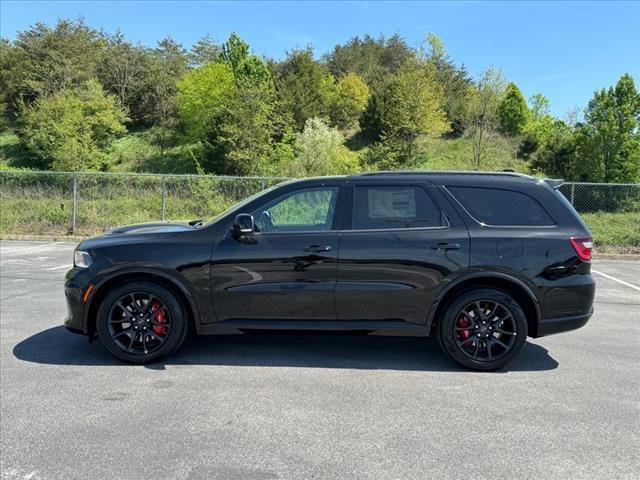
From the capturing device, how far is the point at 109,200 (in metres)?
17.1

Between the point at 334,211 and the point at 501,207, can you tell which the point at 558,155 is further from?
the point at 334,211

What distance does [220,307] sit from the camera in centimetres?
464

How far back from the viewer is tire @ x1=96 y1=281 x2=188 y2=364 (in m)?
4.64

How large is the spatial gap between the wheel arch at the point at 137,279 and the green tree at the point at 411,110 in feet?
97.2

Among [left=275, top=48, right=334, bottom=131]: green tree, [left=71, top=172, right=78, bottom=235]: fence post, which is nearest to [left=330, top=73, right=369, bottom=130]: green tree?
[left=275, top=48, right=334, bottom=131]: green tree

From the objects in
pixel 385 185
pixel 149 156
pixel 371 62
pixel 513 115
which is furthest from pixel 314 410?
pixel 371 62

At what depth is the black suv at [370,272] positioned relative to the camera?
452cm

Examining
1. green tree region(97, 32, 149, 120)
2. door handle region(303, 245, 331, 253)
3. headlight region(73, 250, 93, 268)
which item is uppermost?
green tree region(97, 32, 149, 120)

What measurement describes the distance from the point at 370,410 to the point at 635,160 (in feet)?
73.4

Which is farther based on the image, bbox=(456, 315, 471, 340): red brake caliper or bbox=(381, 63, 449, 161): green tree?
bbox=(381, 63, 449, 161): green tree

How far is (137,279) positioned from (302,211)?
1690 millimetres

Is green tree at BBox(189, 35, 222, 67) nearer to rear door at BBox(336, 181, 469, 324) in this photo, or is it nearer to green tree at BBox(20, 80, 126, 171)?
green tree at BBox(20, 80, 126, 171)

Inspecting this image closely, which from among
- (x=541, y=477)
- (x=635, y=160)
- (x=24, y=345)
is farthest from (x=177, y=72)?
(x=541, y=477)

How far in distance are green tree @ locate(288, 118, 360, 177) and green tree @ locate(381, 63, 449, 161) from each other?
6652mm
